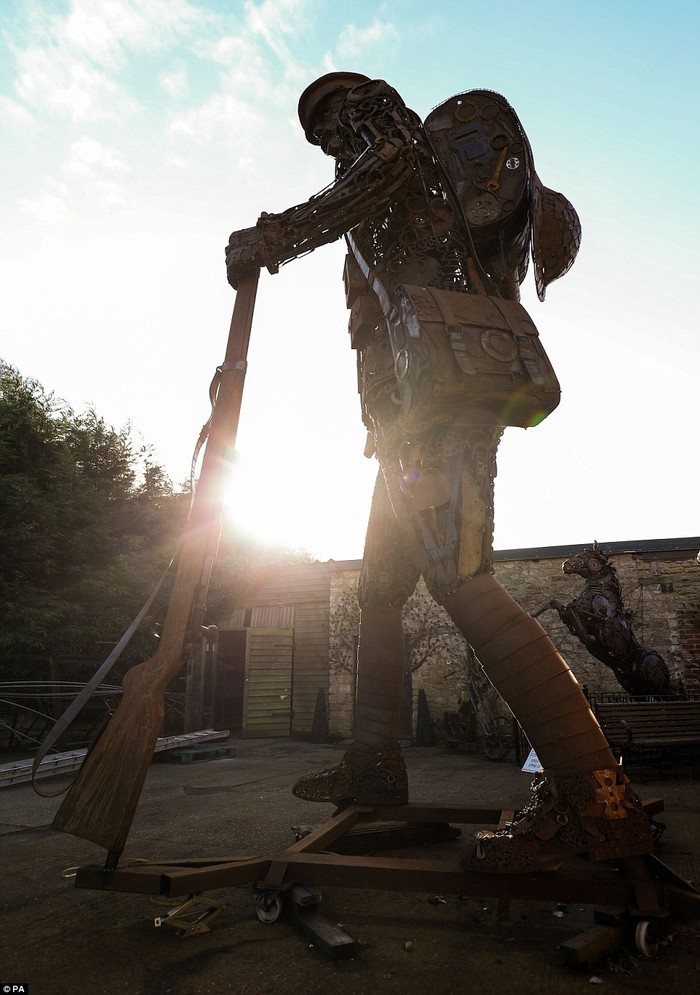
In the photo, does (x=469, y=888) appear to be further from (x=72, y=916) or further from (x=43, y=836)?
(x=43, y=836)

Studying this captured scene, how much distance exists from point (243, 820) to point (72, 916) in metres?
1.57

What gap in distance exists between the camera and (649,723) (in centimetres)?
497

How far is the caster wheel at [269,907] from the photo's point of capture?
1.65m

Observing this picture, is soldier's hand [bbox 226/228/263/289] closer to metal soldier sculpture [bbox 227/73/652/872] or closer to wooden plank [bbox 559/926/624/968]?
metal soldier sculpture [bbox 227/73/652/872]

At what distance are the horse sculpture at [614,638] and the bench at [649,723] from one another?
169 cm

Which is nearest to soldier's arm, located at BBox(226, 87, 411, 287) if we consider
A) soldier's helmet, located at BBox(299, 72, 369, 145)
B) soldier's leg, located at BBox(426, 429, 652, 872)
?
soldier's helmet, located at BBox(299, 72, 369, 145)

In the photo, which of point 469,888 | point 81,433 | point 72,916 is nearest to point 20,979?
point 72,916

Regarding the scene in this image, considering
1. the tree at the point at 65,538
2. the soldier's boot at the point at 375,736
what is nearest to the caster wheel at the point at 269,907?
the soldier's boot at the point at 375,736

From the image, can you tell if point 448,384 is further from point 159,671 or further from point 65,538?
point 65,538

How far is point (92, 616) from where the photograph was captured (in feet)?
30.1

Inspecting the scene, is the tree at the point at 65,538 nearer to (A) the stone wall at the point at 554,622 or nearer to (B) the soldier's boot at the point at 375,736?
(A) the stone wall at the point at 554,622

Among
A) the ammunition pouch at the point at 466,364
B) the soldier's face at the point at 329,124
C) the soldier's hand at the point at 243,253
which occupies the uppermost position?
the soldier's face at the point at 329,124

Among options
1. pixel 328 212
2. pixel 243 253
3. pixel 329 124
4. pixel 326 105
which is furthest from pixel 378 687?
pixel 326 105

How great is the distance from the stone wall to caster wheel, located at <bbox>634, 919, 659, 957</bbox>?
8828mm
